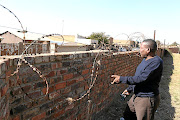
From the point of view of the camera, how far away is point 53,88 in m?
2.01

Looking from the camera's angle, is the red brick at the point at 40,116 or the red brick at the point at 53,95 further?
the red brick at the point at 53,95

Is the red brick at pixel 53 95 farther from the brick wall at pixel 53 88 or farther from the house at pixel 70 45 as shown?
the house at pixel 70 45

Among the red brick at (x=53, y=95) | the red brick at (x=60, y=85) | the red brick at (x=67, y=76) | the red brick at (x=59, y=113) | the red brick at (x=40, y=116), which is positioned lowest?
the red brick at (x=59, y=113)

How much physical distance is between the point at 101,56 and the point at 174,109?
3.00m

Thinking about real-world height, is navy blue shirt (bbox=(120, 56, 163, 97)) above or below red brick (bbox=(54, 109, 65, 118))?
above

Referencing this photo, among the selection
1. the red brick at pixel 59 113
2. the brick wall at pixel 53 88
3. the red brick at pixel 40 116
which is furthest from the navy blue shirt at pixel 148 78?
the red brick at pixel 40 116

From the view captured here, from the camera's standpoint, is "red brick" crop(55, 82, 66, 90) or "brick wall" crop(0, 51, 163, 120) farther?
"red brick" crop(55, 82, 66, 90)

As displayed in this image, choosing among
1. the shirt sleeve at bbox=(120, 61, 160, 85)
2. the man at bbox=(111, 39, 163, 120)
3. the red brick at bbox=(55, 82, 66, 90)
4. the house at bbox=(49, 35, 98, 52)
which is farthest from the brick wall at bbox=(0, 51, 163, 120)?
the shirt sleeve at bbox=(120, 61, 160, 85)

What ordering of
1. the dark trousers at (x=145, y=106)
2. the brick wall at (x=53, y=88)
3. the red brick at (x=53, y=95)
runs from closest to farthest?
the brick wall at (x=53, y=88), the red brick at (x=53, y=95), the dark trousers at (x=145, y=106)

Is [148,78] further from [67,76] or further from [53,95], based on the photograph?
[53,95]

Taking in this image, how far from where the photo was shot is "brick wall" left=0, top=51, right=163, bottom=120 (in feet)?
4.82

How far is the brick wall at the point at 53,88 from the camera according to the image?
1469mm

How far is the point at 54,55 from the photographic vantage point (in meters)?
1.93

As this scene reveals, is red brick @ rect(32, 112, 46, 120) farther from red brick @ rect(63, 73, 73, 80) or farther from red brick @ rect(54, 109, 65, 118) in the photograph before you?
red brick @ rect(63, 73, 73, 80)
